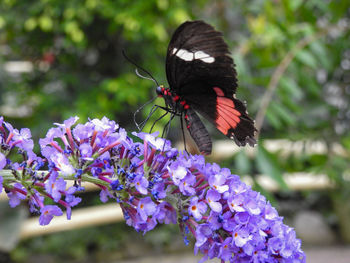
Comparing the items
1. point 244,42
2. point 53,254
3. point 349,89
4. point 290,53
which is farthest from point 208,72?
point 53,254

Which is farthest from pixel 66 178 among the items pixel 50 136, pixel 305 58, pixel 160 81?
pixel 160 81

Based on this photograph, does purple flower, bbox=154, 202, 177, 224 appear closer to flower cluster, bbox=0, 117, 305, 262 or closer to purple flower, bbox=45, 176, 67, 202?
flower cluster, bbox=0, 117, 305, 262

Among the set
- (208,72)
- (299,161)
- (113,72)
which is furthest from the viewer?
(113,72)

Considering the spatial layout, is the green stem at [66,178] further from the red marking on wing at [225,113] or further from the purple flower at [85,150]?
the red marking on wing at [225,113]

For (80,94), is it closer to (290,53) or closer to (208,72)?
(290,53)

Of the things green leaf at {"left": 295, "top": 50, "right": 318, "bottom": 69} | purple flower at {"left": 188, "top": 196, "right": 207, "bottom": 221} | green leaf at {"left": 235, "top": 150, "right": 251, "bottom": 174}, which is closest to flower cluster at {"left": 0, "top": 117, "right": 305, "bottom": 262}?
purple flower at {"left": 188, "top": 196, "right": 207, "bottom": 221}
